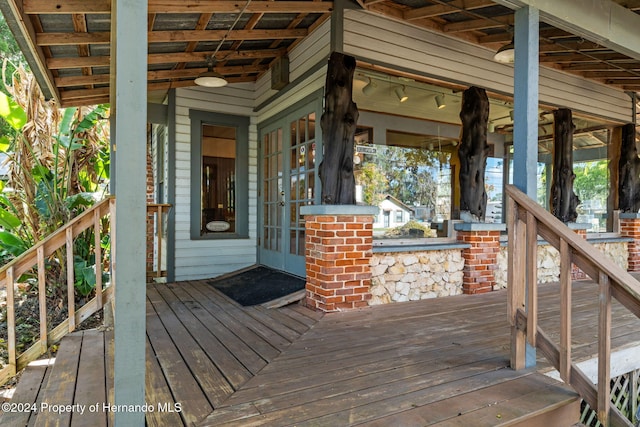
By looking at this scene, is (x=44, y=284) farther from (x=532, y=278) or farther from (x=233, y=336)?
(x=532, y=278)

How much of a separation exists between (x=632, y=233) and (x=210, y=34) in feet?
23.9

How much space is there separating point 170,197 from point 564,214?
595 centimetres

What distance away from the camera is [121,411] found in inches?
60.8

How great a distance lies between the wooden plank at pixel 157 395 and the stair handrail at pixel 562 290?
1991 millimetres

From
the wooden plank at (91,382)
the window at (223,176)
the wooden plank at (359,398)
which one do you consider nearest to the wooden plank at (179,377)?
the wooden plank at (359,398)

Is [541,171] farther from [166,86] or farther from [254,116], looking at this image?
[166,86]

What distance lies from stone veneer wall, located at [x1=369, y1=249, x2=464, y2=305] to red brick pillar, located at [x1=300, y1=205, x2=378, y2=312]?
0.20 m

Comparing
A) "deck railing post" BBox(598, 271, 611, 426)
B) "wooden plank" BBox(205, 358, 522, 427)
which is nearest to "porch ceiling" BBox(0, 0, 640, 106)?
"deck railing post" BBox(598, 271, 611, 426)

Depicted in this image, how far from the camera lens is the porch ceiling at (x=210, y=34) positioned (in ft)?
11.2

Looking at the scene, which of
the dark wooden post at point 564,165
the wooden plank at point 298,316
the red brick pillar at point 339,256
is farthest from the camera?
the dark wooden post at point 564,165

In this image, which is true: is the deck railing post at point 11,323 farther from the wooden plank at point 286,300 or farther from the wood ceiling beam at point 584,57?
the wood ceiling beam at point 584,57

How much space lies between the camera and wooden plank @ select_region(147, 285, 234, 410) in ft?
6.76

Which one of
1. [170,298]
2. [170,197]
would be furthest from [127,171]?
[170,197]

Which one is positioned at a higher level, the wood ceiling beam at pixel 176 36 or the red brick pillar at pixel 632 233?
the wood ceiling beam at pixel 176 36
